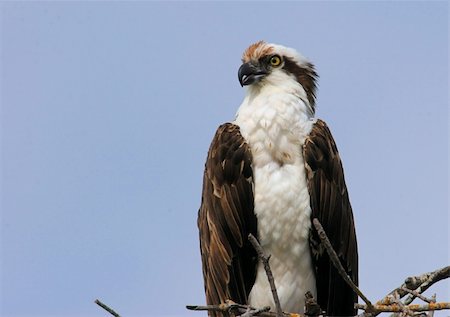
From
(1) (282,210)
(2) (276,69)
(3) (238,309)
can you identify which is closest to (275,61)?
(2) (276,69)

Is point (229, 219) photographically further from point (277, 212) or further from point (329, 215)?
point (329, 215)

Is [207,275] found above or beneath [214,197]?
beneath

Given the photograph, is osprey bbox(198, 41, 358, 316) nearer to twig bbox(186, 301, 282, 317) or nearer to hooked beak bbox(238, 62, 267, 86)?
hooked beak bbox(238, 62, 267, 86)

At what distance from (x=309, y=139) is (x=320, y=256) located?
85 cm

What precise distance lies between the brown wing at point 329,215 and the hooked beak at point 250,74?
0.76 m

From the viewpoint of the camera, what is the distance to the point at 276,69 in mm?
6879

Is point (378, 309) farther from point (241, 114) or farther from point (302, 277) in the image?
point (241, 114)

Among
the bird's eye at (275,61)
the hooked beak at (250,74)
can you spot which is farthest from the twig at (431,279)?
the bird's eye at (275,61)

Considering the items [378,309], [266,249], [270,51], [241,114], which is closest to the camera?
[378,309]

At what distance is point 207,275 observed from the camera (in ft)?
20.8

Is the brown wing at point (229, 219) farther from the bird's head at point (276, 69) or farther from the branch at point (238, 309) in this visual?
the branch at point (238, 309)

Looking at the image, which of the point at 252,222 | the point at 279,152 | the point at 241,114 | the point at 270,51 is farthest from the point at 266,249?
the point at 270,51

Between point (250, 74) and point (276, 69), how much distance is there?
0.22 m

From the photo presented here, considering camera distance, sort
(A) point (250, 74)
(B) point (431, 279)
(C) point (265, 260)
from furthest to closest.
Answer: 1. (A) point (250, 74)
2. (B) point (431, 279)
3. (C) point (265, 260)
